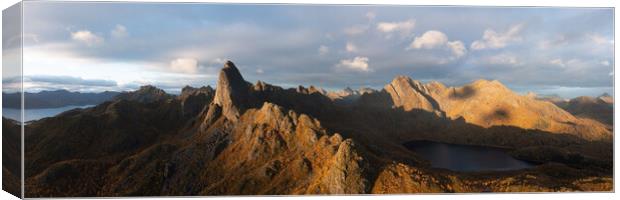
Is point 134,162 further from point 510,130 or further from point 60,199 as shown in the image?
point 510,130

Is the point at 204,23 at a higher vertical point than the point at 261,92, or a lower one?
higher

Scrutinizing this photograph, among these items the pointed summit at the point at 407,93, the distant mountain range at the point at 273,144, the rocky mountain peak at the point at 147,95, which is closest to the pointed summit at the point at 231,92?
the distant mountain range at the point at 273,144

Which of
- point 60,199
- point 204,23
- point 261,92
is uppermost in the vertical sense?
point 204,23

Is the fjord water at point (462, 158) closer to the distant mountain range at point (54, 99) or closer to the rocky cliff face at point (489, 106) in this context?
the rocky cliff face at point (489, 106)

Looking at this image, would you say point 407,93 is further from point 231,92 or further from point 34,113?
point 34,113

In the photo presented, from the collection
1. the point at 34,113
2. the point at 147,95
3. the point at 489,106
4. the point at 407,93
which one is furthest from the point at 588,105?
the point at 34,113

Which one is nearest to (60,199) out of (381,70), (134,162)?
(134,162)

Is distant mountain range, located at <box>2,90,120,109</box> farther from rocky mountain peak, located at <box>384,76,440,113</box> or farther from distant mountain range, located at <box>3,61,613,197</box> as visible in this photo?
rocky mountain peak, located at <box>384,76,440,113</box>

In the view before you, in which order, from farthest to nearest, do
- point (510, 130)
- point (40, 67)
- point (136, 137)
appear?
point (510, 130)
point (136, 137)
point (40, 67)
